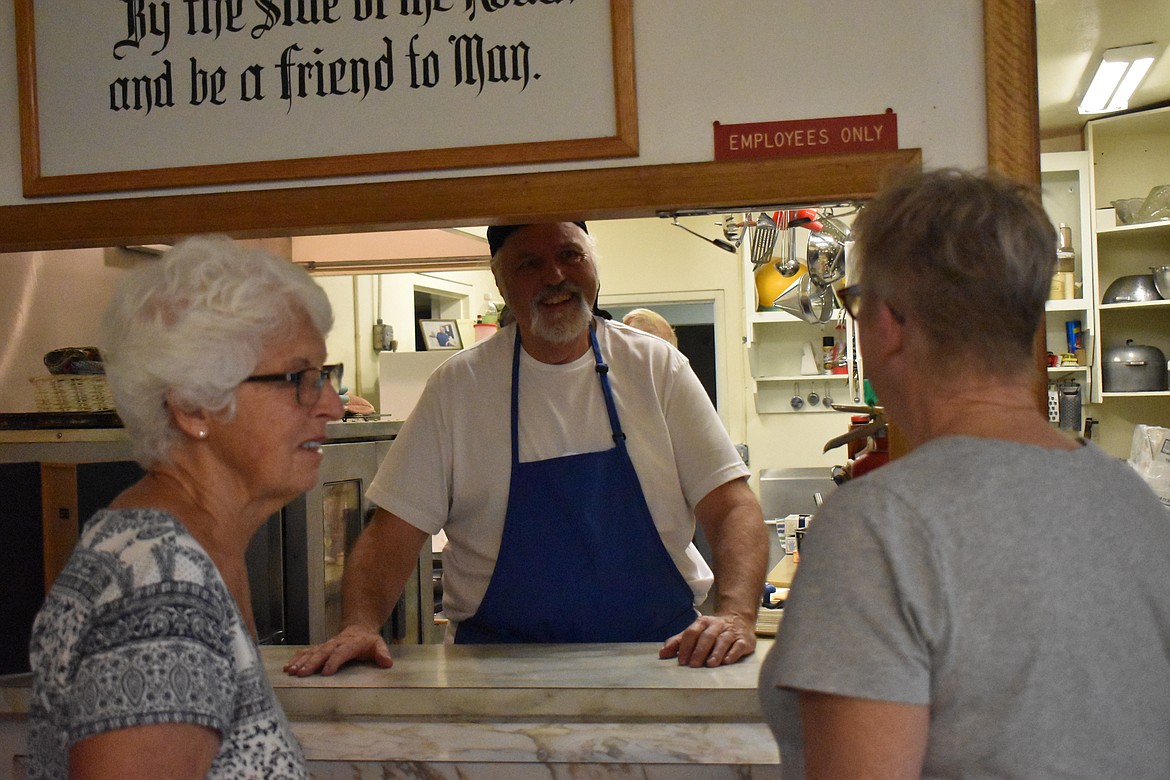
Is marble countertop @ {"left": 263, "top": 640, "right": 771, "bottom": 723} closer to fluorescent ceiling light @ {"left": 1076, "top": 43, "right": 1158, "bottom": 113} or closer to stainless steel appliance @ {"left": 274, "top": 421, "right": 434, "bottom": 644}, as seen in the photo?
stainless steel appliance @ {"left": 274, "top": 421, "right": 434, "bottom": 644}

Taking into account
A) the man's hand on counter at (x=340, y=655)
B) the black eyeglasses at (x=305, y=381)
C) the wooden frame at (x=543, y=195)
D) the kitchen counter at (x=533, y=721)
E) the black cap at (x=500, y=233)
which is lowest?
the kitchen counter at (x=533, y=721)

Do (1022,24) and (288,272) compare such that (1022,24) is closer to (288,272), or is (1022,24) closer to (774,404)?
(288,272)

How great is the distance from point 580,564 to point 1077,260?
4.30 m

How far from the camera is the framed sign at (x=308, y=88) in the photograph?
136 cm

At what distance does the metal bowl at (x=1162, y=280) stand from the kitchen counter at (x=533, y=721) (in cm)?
424

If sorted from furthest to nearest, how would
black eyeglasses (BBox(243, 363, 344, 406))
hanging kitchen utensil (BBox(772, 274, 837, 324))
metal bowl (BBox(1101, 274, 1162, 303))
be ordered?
metal bowl (BBox(1101, 274, 1162, 303)) → hanging kitchen utensil (BBox(772, 274, 837, 324)) → black eyeglasses (BBox(243, 363, 344, 406))

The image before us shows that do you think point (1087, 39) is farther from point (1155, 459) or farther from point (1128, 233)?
point (1155, 459)

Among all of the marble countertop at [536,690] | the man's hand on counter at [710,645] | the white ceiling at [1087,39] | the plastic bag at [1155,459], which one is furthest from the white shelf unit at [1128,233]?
the marble countertop at [536,690]

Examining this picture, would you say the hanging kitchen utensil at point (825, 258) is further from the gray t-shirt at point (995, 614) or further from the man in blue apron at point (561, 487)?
the gray t-shirt at point (995, 614)

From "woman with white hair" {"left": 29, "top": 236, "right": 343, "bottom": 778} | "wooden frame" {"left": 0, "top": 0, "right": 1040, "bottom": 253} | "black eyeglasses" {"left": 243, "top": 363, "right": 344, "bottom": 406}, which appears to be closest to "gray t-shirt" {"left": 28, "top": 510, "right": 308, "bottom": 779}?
"woman with white hair" {"left": 29, "top": 236, "right": 343, "bottom": 778}

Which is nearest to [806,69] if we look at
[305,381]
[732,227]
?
[305,381]

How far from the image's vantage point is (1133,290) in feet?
16.2

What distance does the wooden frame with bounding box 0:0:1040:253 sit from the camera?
1.29 meters

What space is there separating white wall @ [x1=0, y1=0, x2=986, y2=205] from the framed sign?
44 mm
